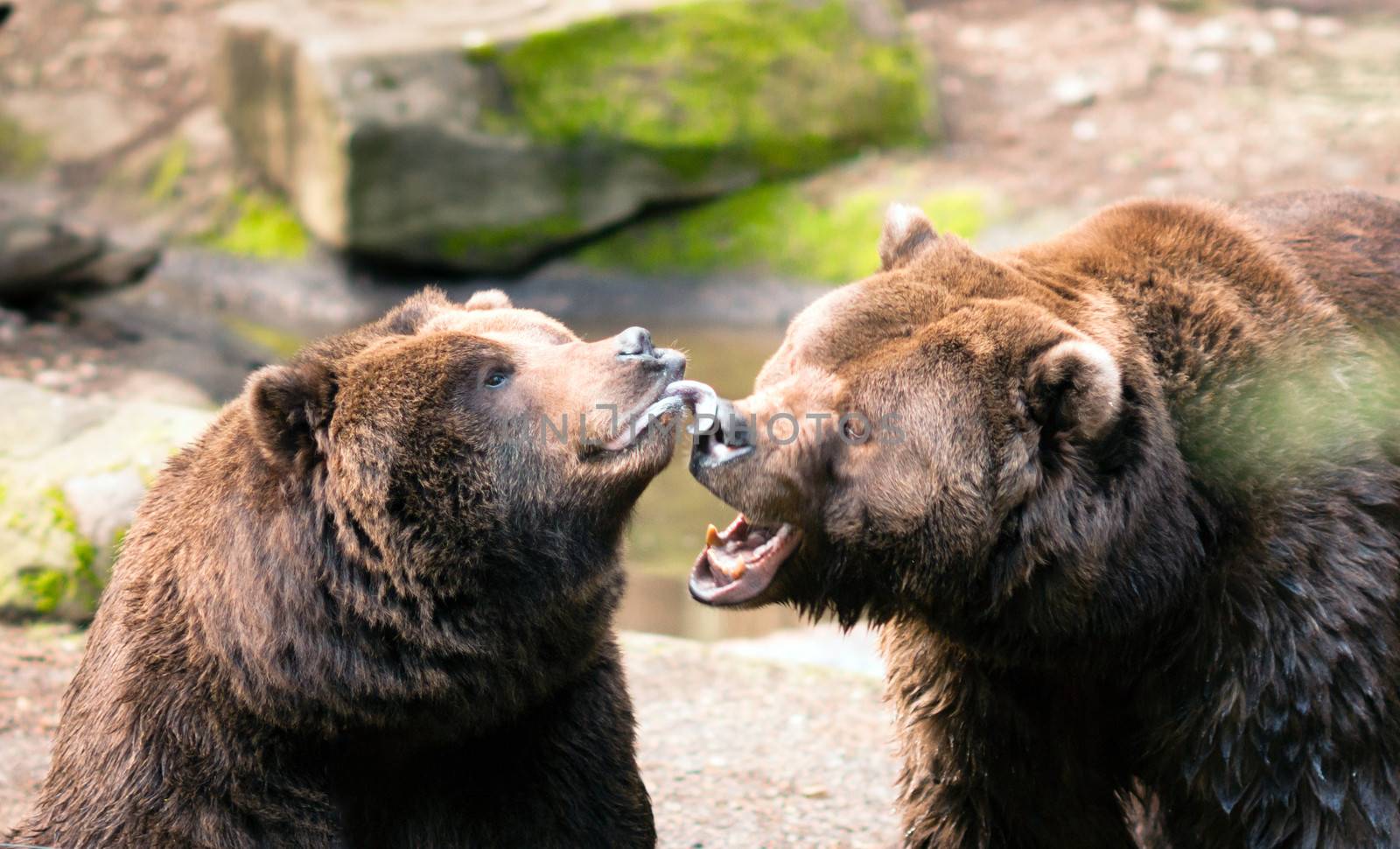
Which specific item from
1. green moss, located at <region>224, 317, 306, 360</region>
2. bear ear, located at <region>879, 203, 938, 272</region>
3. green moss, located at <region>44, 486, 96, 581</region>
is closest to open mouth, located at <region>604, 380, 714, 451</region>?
bear ear, located at <region>879, 203, 938, 272</region>

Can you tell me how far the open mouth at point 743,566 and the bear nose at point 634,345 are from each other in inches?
22.9

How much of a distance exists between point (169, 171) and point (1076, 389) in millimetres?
15035

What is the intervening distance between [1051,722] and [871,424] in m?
1.15

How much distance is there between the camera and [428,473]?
440 centimetres

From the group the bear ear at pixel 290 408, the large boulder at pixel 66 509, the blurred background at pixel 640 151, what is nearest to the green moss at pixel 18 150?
the blurred background at pixel 640 151

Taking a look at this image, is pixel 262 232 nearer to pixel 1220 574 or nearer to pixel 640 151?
pixel 640 151

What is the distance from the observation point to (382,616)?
4.34m

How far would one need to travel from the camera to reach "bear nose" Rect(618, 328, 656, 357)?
455cm

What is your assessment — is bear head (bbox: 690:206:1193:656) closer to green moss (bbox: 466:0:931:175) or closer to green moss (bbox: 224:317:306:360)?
green moss (bbox: 224:317:306:360)

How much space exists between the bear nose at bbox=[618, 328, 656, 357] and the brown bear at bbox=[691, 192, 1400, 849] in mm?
339

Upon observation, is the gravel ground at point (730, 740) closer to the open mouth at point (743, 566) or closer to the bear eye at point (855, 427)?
the open mouth at point (743, 566)

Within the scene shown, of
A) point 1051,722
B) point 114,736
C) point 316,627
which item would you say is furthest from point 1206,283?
point 114,736

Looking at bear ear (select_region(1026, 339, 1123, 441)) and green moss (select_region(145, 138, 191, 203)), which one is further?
green moss (select_region(145, 138, 191, 203))

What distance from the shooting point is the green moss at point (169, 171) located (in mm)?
16797
